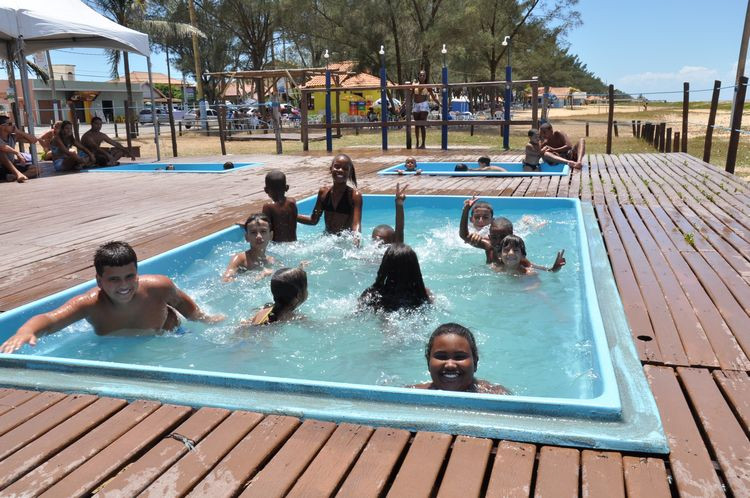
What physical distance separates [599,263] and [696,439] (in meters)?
2.70

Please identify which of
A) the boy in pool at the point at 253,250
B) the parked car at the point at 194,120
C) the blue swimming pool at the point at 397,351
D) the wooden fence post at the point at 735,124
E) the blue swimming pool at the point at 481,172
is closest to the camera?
the blue swimming pool at the point at 397,351

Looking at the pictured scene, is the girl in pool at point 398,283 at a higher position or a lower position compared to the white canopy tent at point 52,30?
lower

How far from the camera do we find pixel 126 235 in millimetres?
6598

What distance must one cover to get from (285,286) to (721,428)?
9.36 ft

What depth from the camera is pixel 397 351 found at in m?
4.45

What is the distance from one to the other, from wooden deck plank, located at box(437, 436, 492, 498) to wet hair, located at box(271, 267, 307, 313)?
224cm

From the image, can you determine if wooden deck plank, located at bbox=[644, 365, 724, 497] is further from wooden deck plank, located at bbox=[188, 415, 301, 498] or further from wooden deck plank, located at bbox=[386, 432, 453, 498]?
wooden deck plank, located at bbox=[188, 415, 301, 498]

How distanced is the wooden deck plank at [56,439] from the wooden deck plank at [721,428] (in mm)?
2492

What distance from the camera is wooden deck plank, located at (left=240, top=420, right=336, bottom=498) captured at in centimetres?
207

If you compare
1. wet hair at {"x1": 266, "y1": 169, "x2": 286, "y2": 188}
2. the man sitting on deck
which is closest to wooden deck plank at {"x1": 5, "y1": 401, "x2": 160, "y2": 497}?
wet hair at {"x1": 266, "y1": 169, "x2": 286, "y2": 188}

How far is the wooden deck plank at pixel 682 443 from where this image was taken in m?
2.01

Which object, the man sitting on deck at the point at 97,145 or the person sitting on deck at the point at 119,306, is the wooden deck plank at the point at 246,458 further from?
the man sitting on deck at the point at 97,145

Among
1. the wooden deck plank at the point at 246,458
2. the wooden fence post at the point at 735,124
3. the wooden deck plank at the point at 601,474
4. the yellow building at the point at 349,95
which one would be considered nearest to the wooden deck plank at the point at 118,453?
the wooden deck plank at the point at 246,458

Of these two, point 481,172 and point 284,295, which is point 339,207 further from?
point 481,172
